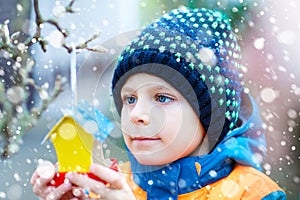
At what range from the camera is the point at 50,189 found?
82 centimetres

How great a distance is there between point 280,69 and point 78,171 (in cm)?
86

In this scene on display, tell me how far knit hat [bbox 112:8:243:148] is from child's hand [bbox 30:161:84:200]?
0.22 m

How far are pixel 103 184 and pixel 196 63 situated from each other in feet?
0.85

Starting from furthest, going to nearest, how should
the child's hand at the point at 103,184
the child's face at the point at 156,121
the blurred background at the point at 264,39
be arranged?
the blurred background at the point at 264,39, the child's face at the point at 156,121, the child's hand at the point at 103,184

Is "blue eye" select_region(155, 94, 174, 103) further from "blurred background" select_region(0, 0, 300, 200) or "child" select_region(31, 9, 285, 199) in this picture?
"blurred background" select_region(0, 0, 300, 200)

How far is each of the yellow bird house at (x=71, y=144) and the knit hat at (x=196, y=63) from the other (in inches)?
6.7

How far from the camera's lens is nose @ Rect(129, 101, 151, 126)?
0.87 m

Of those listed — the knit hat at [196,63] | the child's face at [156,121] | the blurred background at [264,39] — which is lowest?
the blurred background at [264,39]

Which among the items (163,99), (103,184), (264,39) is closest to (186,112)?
(163,99)

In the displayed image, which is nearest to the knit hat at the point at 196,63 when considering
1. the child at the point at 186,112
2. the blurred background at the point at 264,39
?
the child at the point at 186,112

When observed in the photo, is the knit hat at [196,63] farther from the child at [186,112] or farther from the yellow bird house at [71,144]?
the yellow bird house at [71,144]

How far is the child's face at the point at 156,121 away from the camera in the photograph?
0.88 meters

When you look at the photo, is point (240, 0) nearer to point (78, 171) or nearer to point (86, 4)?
point (86, 4)

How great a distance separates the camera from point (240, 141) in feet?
3.27
